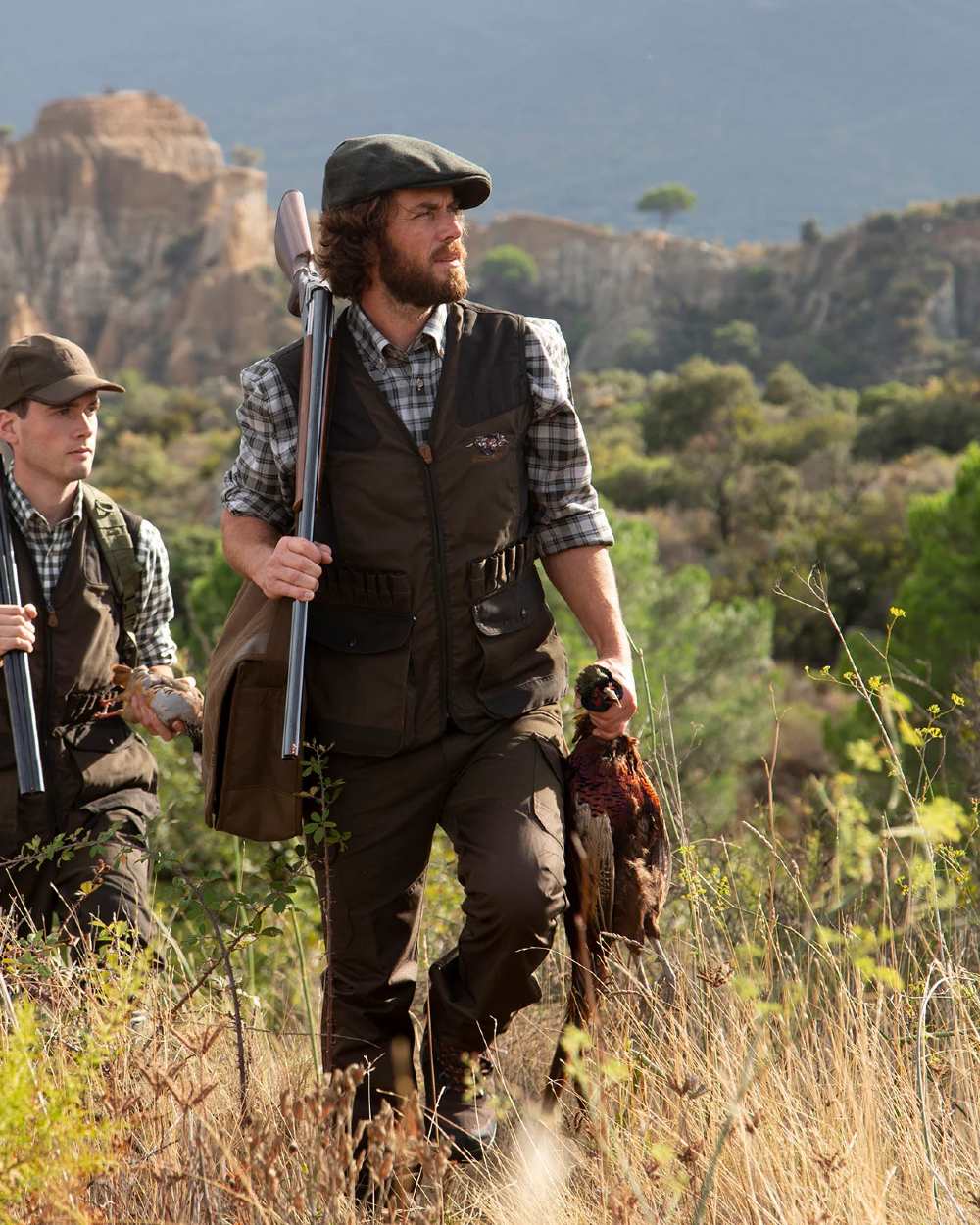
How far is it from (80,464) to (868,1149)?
255 cm

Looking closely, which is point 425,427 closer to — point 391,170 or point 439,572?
point 439,572

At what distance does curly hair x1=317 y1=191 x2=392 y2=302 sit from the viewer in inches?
123

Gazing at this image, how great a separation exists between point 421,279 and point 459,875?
1249mm

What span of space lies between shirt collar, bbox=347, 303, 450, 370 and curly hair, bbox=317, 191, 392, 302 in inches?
2.9

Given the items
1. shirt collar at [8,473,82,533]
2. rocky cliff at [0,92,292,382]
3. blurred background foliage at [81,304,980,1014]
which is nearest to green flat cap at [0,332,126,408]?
shirt collar at [8,473,82,533]

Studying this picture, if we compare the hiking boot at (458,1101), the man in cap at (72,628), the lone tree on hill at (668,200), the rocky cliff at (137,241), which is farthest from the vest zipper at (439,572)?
the lone tree on hill at (668,200)

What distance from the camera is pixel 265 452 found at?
125 inches

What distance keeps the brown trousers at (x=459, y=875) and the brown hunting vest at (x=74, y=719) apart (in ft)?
2.42

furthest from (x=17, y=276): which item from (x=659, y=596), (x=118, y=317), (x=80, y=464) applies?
(x=80, y=464)

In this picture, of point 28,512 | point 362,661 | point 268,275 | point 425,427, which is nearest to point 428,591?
point 362,661

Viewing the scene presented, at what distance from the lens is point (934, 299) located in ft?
235

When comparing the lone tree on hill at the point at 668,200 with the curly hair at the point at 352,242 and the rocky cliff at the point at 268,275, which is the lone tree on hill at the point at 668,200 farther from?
the curly hair at the point at 352,242

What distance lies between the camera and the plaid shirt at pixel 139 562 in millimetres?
3709

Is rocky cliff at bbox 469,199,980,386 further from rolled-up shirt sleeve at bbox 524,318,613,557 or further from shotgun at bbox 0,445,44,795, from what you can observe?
shotgun at bbox 0,445,44,795
